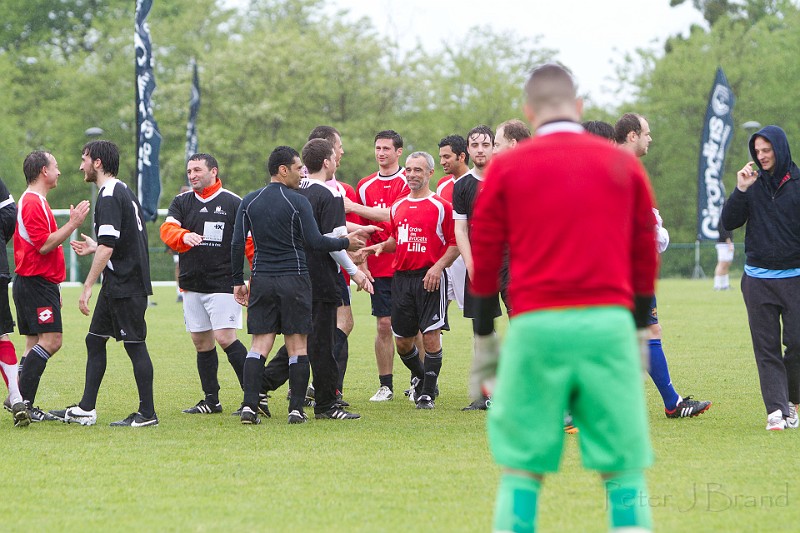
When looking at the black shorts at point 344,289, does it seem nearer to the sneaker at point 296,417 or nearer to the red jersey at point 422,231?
the red jersey at point 422,231

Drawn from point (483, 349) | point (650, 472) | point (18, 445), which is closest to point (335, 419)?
point (18, 445)

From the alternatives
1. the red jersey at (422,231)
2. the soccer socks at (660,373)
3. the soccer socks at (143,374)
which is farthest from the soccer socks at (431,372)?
the soccer socks at (143,374)

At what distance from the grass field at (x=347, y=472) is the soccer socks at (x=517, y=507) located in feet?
4.36

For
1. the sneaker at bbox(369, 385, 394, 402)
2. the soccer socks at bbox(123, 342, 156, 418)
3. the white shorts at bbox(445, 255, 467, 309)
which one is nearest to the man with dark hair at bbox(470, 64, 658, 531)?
the soccer socks at bbox(123, 342, 156, 418)

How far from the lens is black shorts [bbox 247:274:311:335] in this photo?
29.7 ft

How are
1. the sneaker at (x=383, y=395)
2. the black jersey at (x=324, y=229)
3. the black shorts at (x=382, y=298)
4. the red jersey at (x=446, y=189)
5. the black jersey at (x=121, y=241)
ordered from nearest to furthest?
the black jersey at (x=121, y=241)
the black jersey at (x=324, y=229)
the sneaker at (x=383, y=395)
the black shorts at (x=382, y=298)
the red jersey at (x=446, y=189)

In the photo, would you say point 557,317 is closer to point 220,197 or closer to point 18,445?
point 18,445

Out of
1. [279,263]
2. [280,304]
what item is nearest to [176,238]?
[279,263]

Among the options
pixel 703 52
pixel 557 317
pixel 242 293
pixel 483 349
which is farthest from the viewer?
pixel 703 52

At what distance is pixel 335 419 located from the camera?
951 cm

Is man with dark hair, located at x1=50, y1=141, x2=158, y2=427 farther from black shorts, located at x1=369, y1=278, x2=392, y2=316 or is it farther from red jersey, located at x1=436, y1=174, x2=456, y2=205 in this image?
red jersey, located at x1=436, y1=174, x2=456, y2=205

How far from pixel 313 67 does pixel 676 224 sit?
19.7 metres

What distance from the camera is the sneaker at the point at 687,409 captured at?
9227 millimetres

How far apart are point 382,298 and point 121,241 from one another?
117 inches
